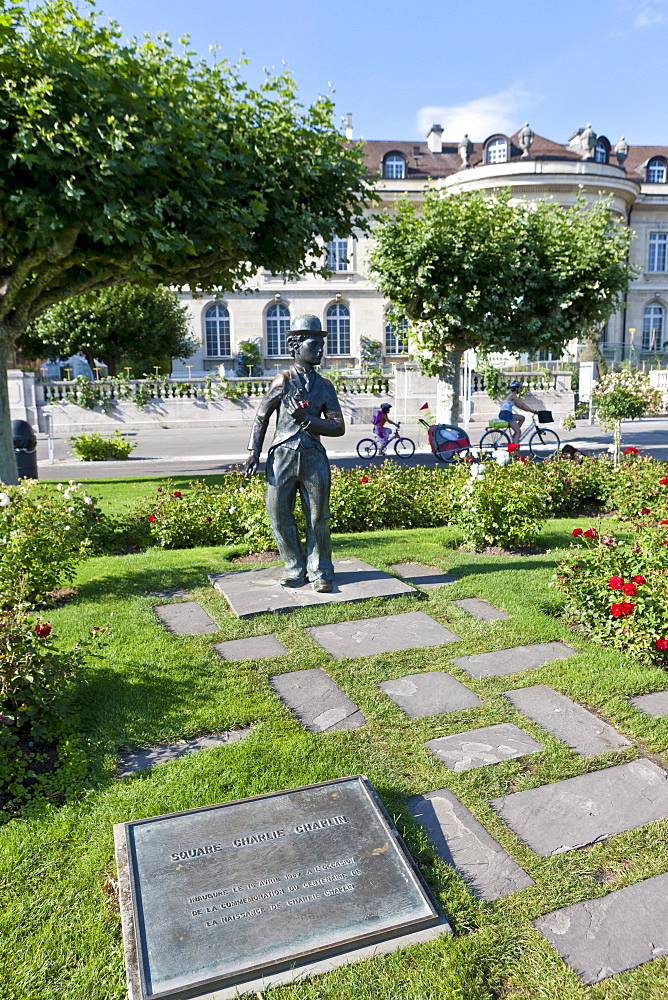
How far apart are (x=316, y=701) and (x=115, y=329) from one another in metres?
31.9

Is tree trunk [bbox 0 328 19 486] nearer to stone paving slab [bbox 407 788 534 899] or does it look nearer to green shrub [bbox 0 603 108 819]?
green shrub [bbox 0 603 108 819]

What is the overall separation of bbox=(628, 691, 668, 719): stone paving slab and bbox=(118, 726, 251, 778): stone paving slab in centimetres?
224

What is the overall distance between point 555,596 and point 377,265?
1250 cm

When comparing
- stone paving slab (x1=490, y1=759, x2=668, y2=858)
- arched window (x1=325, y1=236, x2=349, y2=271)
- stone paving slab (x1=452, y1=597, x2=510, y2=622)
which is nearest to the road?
stone paving slab (x1=452, y1=597, x2=510, y2=622)

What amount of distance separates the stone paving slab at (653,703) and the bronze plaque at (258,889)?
1.87m

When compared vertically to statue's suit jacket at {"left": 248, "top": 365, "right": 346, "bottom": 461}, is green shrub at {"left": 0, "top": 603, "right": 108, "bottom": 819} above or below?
below

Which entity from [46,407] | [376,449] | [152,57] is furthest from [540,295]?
[46,407]

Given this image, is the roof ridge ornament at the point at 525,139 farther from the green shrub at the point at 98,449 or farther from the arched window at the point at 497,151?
the green shrub at the point at 98,449

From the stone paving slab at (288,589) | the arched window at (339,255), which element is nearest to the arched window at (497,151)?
the arched window at (339,255)

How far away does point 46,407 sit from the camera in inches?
970

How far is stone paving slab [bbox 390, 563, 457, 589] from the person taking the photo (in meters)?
6.14

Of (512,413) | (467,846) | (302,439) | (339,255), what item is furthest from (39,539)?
(339,255)

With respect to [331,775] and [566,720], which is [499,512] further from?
[331,775]

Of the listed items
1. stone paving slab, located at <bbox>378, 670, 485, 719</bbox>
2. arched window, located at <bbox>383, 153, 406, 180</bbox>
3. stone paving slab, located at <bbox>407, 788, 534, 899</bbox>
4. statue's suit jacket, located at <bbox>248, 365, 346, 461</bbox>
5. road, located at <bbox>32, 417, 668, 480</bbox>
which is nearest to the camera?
stone paving slab, located at <bbox>407, 788, 534, 899</bbox>
